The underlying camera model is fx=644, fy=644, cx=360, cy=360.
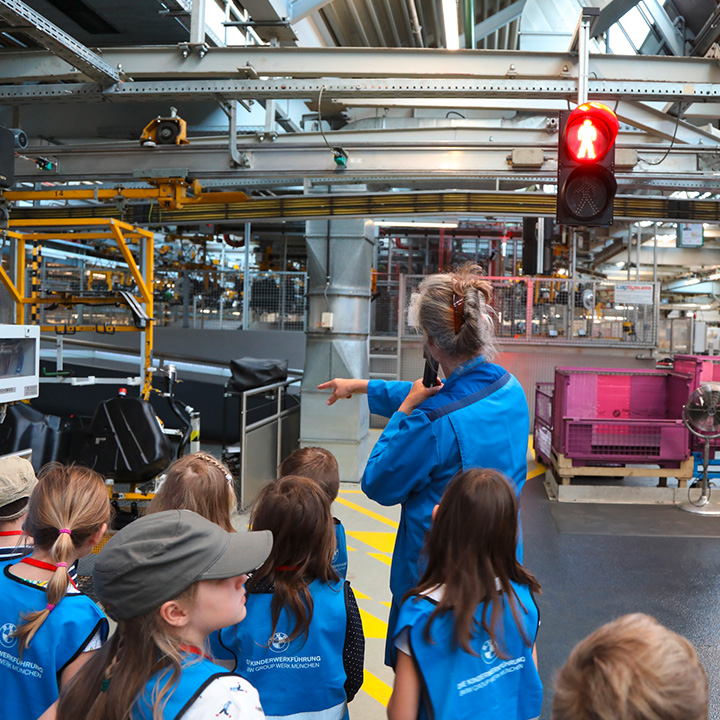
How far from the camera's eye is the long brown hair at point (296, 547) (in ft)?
6.73

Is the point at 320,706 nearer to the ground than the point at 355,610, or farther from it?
nearer to the ground

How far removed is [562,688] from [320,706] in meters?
1.18

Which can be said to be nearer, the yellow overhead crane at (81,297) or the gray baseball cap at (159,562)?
the gray baseball cap at (159,562)

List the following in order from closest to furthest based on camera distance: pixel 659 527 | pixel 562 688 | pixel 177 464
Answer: pixel 562 688 → pixel 177 464 → pixel 659 527

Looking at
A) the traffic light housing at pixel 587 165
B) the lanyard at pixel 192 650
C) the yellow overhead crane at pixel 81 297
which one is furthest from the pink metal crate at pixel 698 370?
the lanyard at pixel 192 650

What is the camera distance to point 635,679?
107 cm

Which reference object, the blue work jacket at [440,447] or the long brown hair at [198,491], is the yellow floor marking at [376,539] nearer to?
the long brown hair at [198,491]

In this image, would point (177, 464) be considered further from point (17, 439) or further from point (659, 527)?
point (659, 527)

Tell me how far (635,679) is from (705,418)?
25.8 ft

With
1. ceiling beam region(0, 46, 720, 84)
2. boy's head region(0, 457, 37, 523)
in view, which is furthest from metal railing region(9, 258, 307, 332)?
boy's head region(0, 457, 37, 523)

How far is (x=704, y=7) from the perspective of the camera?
321 inches

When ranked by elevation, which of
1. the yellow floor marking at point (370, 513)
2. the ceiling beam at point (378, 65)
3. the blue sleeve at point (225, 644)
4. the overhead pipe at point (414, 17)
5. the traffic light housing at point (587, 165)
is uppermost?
the overhead pipe at point (414, 17)

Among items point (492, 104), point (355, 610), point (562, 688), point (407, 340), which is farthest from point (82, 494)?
point (407, 340)

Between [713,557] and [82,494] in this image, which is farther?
[713,557]
